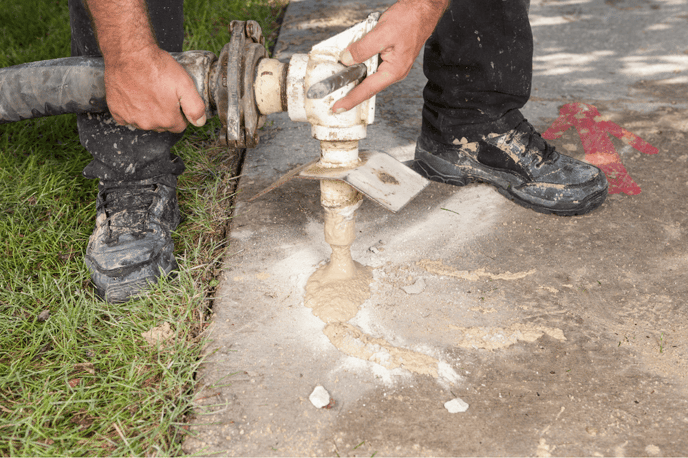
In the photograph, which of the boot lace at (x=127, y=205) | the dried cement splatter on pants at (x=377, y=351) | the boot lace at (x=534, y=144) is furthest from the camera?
the boot lace at (x=534, y=144)

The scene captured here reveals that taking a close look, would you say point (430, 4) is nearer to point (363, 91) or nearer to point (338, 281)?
point (363, 91)

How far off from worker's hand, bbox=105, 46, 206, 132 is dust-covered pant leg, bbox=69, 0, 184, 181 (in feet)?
1.21

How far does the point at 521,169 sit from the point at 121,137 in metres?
1.55

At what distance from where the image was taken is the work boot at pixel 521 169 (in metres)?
1.99

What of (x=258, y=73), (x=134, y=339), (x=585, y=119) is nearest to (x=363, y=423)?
(x=134, y=339)

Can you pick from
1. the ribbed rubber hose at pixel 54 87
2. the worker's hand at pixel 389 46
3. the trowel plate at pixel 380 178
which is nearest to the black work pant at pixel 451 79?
the ribbed rubber hose at pixel 54 87

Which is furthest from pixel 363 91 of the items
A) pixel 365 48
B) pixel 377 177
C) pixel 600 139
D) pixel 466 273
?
pixel 600 139

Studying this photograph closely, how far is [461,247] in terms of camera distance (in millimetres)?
1859

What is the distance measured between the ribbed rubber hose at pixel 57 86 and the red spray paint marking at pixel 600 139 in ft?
5.59

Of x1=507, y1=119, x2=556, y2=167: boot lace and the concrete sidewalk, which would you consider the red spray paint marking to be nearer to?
the concrete sidewalk

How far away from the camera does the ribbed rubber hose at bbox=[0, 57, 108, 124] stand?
151 centimetres

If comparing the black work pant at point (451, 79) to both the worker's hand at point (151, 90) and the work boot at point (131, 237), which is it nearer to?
the work boot at point (131, 237)

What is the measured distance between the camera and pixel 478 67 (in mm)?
1979

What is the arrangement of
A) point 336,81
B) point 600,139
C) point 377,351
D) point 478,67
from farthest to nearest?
point 600,139, point 478,67, point 377,351, point 336,81
